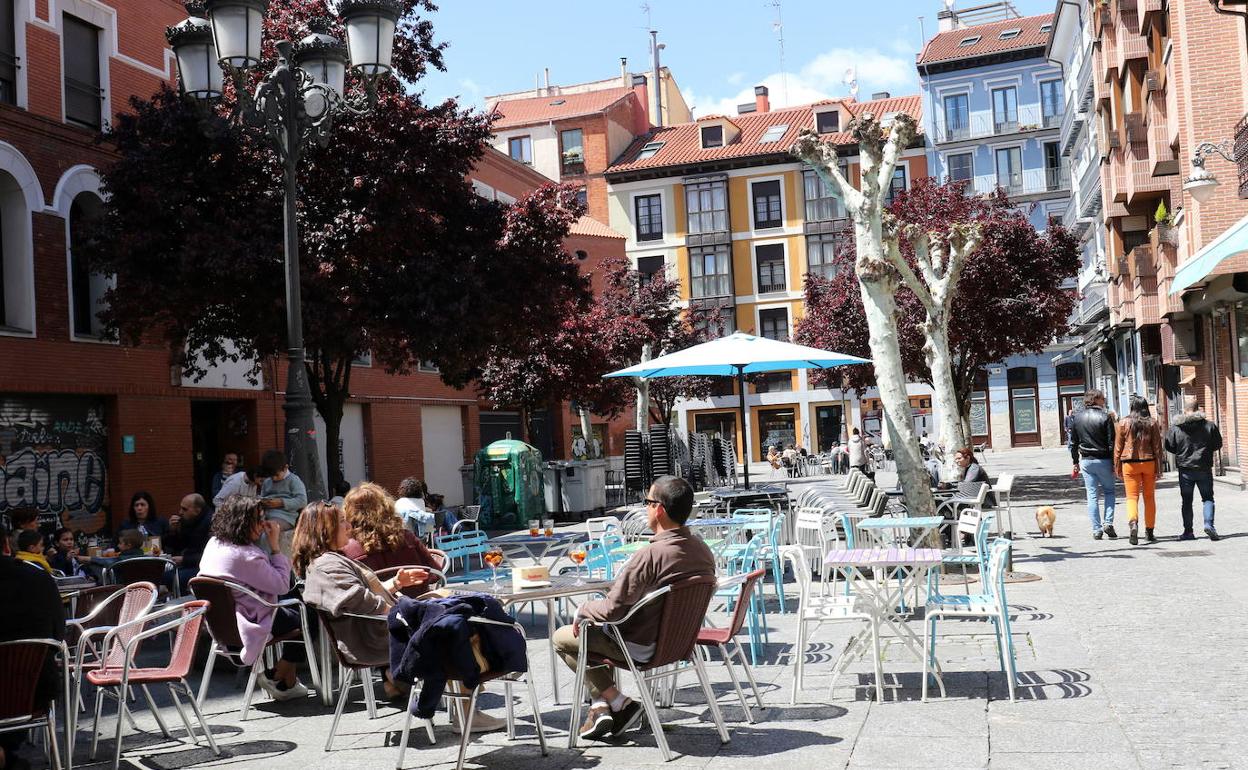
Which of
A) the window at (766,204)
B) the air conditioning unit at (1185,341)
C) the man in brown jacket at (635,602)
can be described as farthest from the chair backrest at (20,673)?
the window at (766,204)

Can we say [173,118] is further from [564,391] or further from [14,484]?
[564,391]

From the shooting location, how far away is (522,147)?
188 ft

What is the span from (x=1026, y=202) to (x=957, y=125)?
15.3 feet

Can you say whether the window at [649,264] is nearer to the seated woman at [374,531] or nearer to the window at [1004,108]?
the window at [1004,108]

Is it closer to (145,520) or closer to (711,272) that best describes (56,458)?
(145,520)

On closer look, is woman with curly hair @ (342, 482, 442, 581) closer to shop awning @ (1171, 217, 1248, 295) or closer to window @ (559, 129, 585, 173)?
shop awning @ (1171, 217, 1248, 295)

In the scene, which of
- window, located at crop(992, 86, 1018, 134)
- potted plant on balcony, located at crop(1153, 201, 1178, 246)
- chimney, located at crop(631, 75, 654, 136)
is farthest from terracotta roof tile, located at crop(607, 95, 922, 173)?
potted plant on balcony, located at crop(1153, 201, 1178, 246)

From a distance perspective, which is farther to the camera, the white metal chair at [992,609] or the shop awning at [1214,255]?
the shop awning at [1214,255]

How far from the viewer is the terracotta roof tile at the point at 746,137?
56719mm

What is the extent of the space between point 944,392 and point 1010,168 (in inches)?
1450

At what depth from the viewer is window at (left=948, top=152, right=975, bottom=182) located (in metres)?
53.8

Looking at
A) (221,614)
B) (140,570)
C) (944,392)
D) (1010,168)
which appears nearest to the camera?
(221,614)

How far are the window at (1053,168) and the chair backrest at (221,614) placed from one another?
167ft

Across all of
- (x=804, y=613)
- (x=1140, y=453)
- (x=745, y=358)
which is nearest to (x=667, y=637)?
(x=804, y=613)
